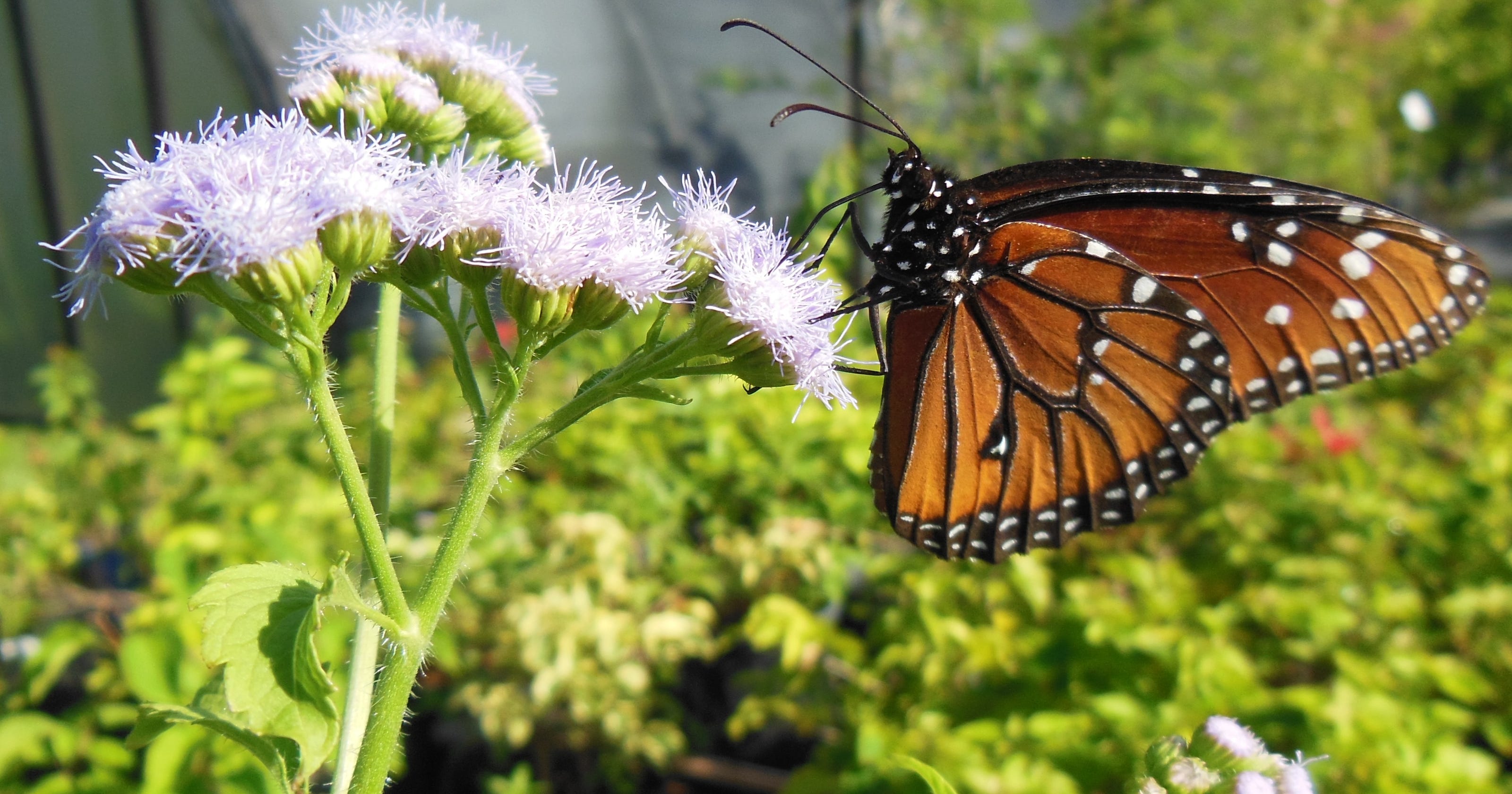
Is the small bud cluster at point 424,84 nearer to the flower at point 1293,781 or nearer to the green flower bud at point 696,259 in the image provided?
the green flower bud at point 696,259

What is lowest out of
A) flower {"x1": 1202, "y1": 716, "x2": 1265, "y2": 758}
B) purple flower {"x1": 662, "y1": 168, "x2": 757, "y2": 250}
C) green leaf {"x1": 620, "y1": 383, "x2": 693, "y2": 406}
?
flower {"x1": 1202, "y1": 716, "x2": 1265, "y2": 758}

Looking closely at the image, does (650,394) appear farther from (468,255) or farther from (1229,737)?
(1229,737)

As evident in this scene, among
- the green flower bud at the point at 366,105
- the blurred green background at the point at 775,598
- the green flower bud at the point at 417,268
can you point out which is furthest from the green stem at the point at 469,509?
the blurred green background at the point at 775,598

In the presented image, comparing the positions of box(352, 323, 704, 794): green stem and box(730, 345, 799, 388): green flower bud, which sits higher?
box(730, 345, 799, 388): green flower bud

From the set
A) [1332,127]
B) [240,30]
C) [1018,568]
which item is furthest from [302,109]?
[1332,127]

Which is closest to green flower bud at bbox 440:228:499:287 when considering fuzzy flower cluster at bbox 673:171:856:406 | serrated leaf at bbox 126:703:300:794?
fuzzy flower cluster at bbox 673:171:856:406

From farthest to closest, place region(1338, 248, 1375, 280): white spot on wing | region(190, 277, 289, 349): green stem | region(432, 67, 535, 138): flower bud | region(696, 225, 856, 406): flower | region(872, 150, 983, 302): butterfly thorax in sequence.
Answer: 1. region(1338, 248, 1375, 280): white spot on wing
2. region(872, 150, 983, 302): butterfly thorax
3. region(432, 67, 535, 138): flower bud
4. region(696, 225, 856, 406): flower
5. region(190, 277, 289, 349): green stem

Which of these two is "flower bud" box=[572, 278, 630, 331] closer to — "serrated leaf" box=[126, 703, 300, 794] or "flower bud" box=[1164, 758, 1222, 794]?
"serrated leaf" box=[126, 703, 300, 794]
